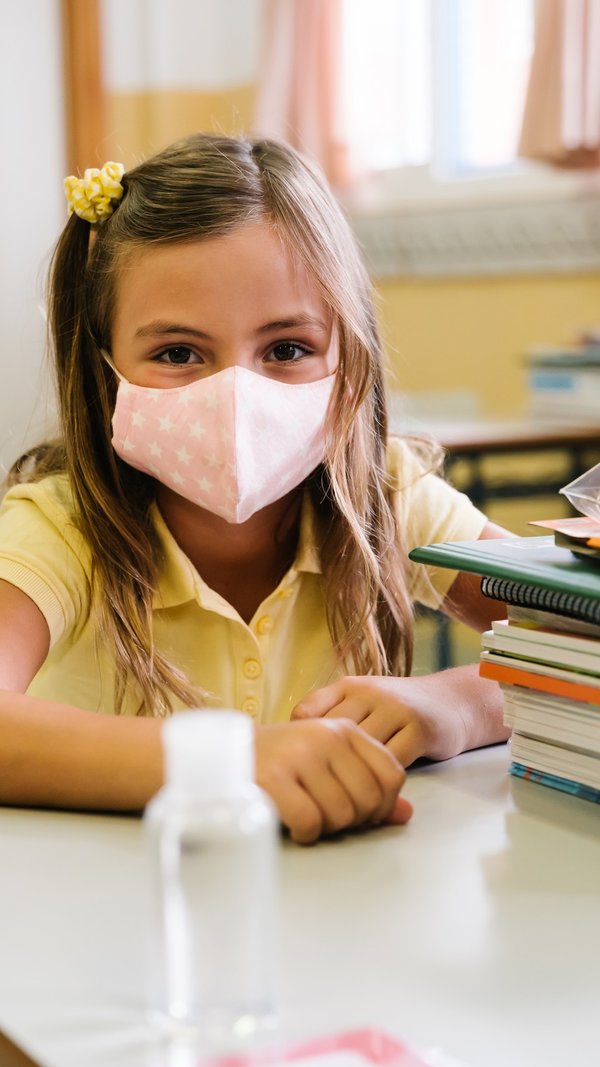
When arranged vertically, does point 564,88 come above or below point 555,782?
above

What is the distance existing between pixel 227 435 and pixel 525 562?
34 centimetres

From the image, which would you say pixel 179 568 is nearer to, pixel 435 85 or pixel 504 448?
pixel 504 448

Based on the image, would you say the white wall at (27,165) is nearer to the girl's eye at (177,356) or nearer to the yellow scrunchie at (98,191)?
the yellow scrunchie at (98,191)

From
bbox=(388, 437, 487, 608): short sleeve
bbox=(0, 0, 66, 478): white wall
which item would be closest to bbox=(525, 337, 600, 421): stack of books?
bbox=(0, 0, 66, 478): white wall

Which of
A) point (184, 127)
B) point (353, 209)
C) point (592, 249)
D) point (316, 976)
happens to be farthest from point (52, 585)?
point (184, 127)

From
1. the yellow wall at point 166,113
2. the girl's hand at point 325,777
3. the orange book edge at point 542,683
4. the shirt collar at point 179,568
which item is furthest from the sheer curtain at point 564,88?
the girl's hand at point 325,777

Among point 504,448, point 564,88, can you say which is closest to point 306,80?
point 564,88

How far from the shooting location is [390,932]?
0.63 m

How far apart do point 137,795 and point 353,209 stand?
10.4 feet

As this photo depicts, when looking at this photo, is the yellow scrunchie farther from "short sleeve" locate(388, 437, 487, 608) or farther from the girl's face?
"short sleeve" locate(388, 437, 487, 608)

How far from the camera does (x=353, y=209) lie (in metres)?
3.78

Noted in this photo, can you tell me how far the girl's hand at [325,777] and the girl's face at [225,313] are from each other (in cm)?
41

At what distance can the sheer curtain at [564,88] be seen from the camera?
2.86 meters

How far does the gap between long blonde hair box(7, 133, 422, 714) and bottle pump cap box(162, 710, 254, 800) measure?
2.15ft
